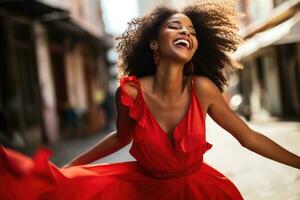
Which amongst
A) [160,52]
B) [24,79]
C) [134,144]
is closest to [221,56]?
[160,52]

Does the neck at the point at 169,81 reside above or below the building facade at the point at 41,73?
above

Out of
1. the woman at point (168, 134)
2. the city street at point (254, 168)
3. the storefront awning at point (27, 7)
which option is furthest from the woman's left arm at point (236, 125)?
the storefront awning at point (27, 7)

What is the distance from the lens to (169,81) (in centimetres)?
291

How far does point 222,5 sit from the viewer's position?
133 inches

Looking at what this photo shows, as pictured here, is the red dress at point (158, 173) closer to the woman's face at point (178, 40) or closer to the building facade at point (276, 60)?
the woman's face at point (178, 40)

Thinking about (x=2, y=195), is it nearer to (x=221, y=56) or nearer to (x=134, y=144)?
(x=134, y=144)

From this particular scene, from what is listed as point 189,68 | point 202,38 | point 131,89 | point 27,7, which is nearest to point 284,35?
point 27,7

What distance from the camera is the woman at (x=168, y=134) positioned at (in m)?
2.76

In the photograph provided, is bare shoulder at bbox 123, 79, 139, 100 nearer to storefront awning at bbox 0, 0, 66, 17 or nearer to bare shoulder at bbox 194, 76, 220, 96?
bare shoulder at bbox 194, 76, 220, 96

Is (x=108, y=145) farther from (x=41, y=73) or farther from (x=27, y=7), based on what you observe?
(x=41, y=73)

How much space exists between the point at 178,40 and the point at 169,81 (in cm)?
23

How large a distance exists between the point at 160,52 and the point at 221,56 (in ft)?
1.75

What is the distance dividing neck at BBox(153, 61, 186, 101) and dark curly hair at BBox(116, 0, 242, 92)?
281 mm

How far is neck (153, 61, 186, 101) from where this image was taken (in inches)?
115
